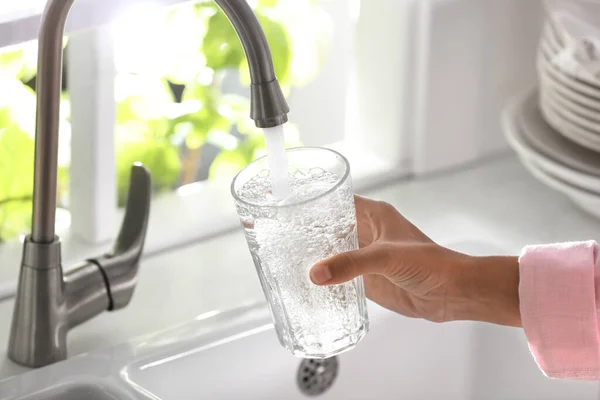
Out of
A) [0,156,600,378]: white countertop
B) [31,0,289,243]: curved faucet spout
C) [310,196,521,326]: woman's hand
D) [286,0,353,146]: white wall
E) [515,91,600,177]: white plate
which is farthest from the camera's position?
[286,0,353,146]: white wall

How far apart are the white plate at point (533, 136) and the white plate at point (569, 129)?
0.02m

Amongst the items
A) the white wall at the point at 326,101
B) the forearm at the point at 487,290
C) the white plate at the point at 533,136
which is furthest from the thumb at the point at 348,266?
the white wall at the point at 326,101

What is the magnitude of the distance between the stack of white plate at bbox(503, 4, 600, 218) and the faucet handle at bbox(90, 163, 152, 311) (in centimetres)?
45

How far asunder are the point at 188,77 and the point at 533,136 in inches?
17.5

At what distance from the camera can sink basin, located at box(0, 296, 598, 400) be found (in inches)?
37.4

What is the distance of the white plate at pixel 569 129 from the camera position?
115 centimetres

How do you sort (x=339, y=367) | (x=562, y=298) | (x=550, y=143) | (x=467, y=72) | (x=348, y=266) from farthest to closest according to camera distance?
1. (x=467, y=72)
2. (x=550, y=143)
3. (x=339, y=367)
4. (x=562, y=298)
5. (x=348, y=266)

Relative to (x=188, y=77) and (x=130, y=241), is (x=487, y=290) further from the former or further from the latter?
A: (x=188, y=77)

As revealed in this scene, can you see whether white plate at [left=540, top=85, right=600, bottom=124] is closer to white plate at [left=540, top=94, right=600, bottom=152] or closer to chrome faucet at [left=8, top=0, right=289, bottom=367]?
white plate at [left=540, top=94, right=600, bottom=152]

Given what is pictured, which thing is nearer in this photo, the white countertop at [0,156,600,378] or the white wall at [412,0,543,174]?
the white countertop at [0,156,600,378]

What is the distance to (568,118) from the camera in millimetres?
1164

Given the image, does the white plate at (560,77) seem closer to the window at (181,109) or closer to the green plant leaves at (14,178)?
the window at (181,109)

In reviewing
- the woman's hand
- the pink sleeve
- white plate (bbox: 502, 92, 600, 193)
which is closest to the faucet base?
the woman's hand

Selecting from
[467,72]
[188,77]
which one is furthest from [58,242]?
[467,72]
